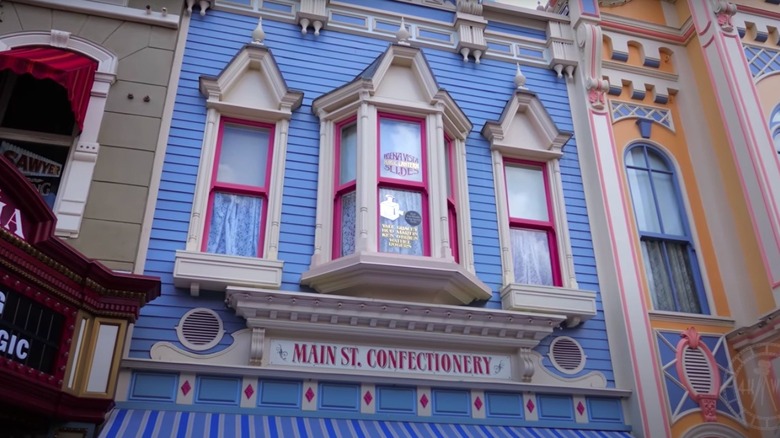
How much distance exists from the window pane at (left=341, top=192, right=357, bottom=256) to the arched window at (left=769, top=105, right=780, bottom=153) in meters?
6.99

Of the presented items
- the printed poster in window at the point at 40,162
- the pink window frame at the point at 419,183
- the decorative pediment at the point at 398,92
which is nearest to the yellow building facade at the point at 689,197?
the decorative pediment at the point at 398,92

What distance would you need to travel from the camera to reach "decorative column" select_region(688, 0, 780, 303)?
30.3 ft

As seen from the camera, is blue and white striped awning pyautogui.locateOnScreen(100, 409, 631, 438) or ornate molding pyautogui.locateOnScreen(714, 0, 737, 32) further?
ornate molding pyautogui.locateOnScreen(714, 0, 737, 32)

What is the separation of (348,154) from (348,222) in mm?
1129

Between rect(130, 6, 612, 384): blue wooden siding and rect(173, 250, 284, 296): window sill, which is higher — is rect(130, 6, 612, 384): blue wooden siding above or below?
above

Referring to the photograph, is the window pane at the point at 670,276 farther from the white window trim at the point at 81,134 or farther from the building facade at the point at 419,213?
the white window trim at the point at 81,134

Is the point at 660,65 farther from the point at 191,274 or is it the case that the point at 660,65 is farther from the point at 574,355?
the point at 191,274

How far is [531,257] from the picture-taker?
941cm

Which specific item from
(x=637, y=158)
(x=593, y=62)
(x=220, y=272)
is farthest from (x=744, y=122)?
(x=220, y=272)

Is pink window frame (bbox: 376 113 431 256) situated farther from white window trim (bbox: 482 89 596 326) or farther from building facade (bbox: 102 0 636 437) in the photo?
white window trim (bbox: 482 89 596 326)

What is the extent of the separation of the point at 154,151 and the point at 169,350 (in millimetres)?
2522

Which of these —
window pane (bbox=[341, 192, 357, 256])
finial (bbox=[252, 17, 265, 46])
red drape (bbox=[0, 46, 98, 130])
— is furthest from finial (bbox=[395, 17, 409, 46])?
red drape (bbox=[0, 46, 98, 130])

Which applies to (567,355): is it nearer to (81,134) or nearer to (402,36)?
(402,36)

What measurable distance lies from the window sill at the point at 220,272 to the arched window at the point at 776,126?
26.9 feet
